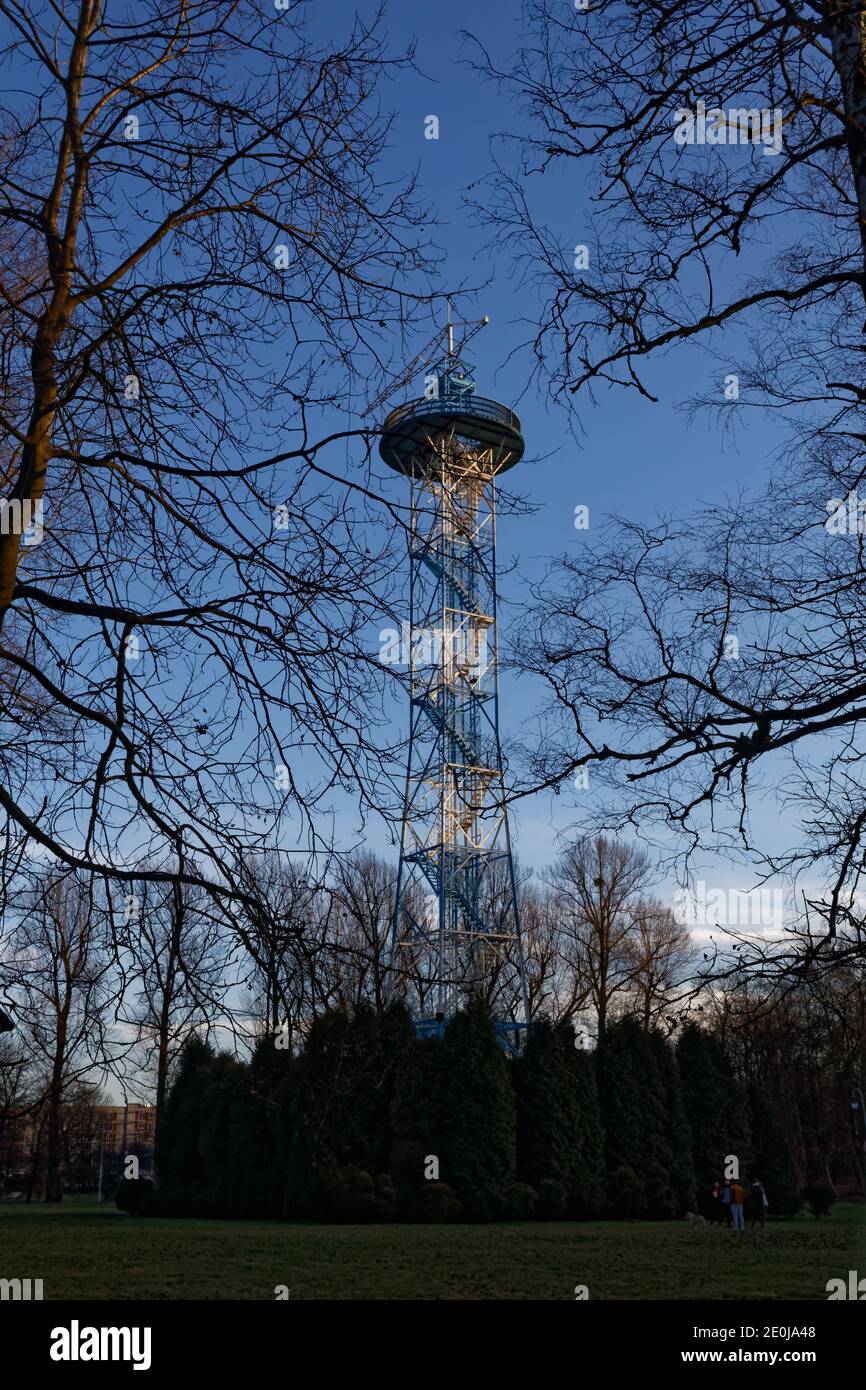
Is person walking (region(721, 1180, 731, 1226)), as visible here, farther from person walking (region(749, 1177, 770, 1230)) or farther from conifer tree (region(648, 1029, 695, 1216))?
conifer tree (region(648, 1029, 695, 1216))

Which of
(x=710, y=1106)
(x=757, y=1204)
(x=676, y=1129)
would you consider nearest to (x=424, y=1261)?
(x=757, y=1204)

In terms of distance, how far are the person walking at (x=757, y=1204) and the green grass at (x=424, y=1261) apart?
2335 mm

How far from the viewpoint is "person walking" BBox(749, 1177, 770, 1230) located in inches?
855

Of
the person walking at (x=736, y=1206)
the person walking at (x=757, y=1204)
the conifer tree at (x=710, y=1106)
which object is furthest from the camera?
the conifer tree at (x=710, y=1106)

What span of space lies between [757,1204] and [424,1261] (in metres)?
12.8

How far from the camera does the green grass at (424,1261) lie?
31.1 feet

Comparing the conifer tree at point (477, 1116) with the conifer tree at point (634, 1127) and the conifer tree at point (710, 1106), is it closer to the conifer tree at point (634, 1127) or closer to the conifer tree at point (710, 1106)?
the conifer tree at point (634, 1127)

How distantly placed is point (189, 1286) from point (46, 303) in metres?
8.37

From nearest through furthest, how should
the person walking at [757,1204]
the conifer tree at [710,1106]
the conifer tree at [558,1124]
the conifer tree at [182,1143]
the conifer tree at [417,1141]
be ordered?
the conifer tree at [417,1141], the conifer tree at [558,1124], the person walking at [757,1204], the conifer tree at [182,1143], the conifer tree at [710,1106]

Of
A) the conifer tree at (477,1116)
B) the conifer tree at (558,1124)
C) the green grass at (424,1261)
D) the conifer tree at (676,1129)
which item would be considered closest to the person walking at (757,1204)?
the conifer tree at (676,1129)

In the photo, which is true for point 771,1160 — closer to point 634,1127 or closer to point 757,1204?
point 757,1204

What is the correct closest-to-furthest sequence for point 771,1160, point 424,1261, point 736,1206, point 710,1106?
point 424,1261 → point 736,1206 → point 710,1106 → point 771,1160

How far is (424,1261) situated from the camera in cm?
1218

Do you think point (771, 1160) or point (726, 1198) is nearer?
point (726, 1198)
